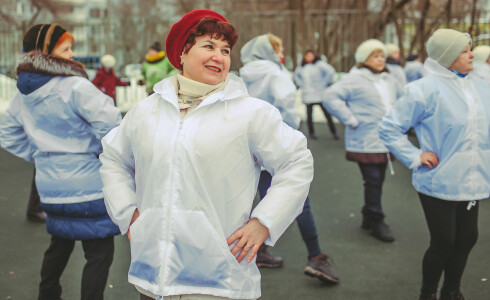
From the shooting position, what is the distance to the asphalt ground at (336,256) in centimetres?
443

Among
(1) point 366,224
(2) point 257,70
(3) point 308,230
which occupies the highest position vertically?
(2) point 257,70

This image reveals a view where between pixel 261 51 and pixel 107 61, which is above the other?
pixel 261 51

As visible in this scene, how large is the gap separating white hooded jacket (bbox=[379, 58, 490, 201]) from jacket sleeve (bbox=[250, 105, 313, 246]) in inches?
64.3

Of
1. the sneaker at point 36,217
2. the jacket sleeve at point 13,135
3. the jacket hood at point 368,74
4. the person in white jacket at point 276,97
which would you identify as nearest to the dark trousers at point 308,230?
the person in white jacket at point 276,97

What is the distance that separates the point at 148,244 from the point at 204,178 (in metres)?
0.33

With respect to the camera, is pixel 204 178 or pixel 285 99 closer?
pixel 204 178

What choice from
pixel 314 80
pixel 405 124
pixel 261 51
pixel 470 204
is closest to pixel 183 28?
pixel 405 124

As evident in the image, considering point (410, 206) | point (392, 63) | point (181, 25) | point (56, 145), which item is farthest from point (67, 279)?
point (392, 63)

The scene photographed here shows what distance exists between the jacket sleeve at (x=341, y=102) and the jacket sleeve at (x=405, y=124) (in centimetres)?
170

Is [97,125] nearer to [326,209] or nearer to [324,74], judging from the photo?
[326,209]

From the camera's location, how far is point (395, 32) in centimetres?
1852

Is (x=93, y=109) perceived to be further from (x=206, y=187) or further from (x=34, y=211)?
(x=34, y=211)

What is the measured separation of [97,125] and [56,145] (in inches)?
11.6

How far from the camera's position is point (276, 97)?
4.95 meters
